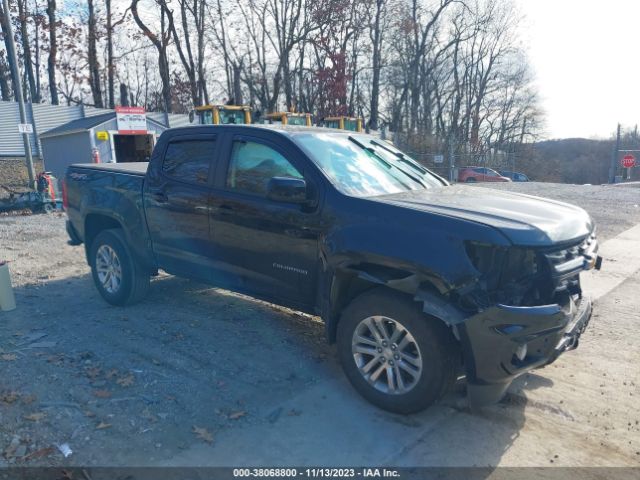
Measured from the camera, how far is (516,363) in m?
3.17

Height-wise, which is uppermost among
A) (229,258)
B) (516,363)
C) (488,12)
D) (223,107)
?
(488,12)

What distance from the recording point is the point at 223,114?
19.0 meters

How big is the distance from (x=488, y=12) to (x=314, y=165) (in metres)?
49.5

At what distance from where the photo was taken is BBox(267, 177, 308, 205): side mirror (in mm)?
3816

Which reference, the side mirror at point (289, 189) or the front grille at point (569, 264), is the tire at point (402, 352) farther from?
the side mirror at point (289, 189)

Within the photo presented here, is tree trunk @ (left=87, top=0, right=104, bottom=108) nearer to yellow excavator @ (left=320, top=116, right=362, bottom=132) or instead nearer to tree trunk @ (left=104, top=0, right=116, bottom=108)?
tree trunk @ (left=104, top=0, right=116, bottom=108)

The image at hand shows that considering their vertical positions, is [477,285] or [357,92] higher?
[357,92]

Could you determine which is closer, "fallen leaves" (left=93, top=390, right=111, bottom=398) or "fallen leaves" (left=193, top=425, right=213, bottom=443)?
"fallen leaves" (left=193, top=425, right=213, bottom=443)

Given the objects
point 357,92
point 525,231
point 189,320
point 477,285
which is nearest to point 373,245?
point 477,285

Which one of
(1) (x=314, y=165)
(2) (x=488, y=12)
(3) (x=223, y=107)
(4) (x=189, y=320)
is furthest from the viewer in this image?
(2) (x=488, y=12)

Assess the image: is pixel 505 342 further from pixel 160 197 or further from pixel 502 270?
pixel 160 197

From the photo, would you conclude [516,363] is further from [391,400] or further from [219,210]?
[219,210]

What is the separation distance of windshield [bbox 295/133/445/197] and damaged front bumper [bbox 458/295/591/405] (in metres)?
1.38

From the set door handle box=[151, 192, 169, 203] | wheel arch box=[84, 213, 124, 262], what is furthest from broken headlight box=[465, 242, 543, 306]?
wheel arch box=[84, 213, 124, 262]
